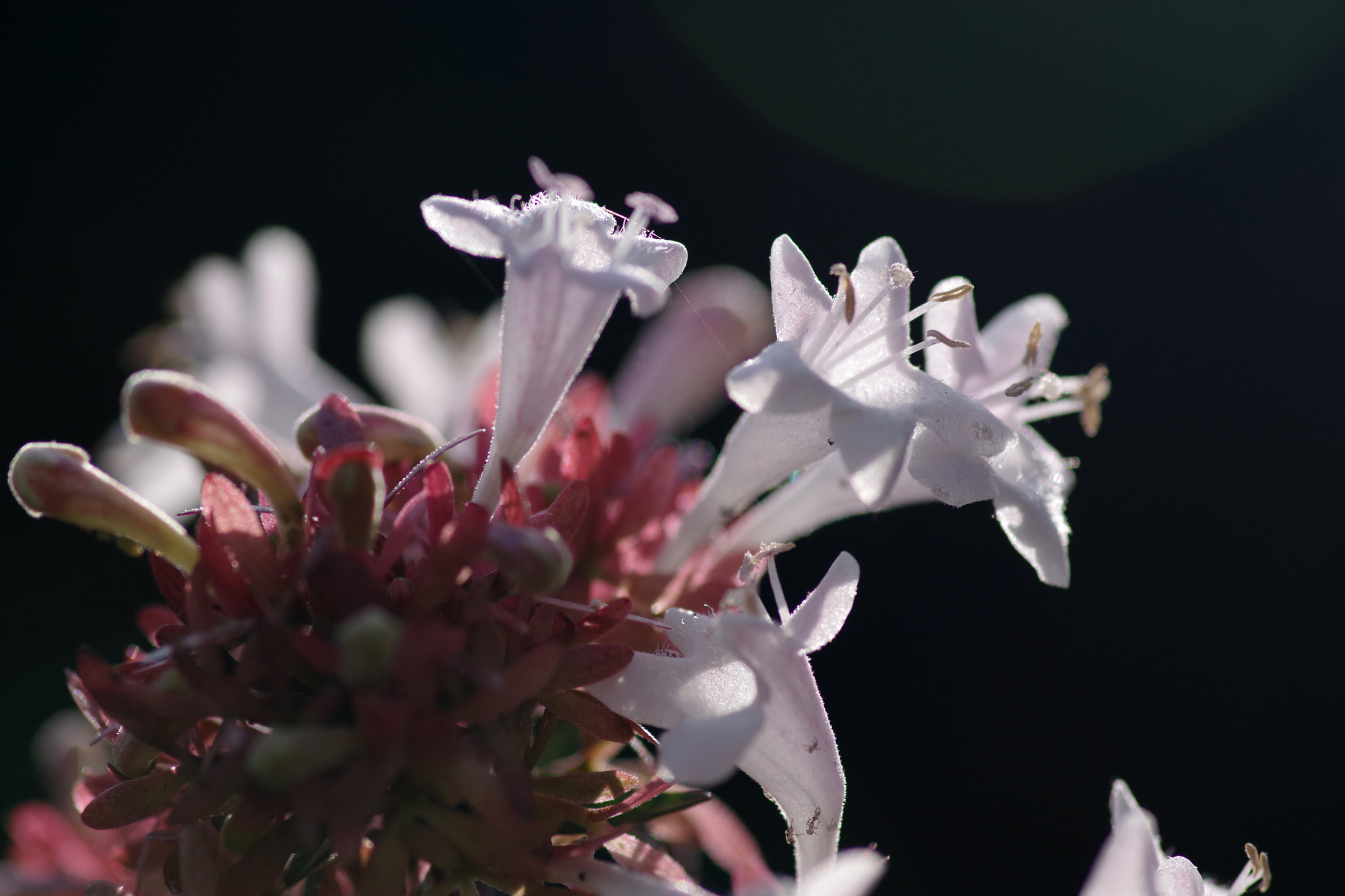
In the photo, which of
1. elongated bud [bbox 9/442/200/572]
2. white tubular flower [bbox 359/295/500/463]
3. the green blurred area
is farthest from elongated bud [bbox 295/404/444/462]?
the green blurred area

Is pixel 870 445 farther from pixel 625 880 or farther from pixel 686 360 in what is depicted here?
pixel 686 360

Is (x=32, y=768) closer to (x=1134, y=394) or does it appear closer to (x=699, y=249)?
(x=699, y=249)

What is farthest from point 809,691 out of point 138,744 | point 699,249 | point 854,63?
point 854,63

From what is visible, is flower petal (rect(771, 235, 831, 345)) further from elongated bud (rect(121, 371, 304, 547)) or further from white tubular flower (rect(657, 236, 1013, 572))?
elongated bud (rect(121, 371, 304, 547))

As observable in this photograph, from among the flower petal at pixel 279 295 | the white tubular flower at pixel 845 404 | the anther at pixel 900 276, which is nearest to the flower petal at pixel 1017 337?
the white tubular flower at pixel 845 404

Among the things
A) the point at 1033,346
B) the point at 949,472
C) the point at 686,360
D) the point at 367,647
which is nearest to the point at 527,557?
the point at 367,647

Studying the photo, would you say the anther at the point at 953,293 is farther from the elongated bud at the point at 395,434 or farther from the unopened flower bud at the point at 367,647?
the unopened flower bud at the point at 367,647
